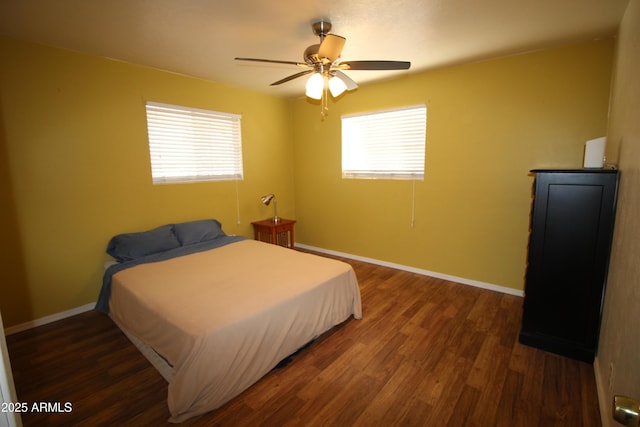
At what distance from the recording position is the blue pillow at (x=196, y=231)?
3.45m

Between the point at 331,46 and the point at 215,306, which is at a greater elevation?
the point at 331,46

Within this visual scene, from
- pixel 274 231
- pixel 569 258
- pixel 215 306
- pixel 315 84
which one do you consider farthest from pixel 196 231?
pixel 569 258

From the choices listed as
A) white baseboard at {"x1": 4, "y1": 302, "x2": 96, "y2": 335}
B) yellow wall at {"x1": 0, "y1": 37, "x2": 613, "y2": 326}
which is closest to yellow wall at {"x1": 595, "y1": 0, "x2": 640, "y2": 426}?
yellow wall at {"x1": 0, "y1": 37, "x2": 613, "y2": 326}

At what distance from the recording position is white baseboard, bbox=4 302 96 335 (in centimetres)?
261

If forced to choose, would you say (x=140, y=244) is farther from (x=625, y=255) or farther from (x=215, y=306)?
(x=625, y=255)

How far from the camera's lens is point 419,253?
12.6 feet

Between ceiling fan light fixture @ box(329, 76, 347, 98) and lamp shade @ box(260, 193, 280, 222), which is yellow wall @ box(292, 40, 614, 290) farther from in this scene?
ceiling fan light fixture @ box(329, 76, 347, 98)

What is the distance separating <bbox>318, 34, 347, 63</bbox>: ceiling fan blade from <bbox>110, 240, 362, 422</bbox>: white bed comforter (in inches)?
66.4

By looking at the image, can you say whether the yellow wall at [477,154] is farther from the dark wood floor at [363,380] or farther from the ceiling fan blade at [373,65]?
the ceiling fan blade at [373,65]

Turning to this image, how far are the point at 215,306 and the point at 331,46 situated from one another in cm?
189

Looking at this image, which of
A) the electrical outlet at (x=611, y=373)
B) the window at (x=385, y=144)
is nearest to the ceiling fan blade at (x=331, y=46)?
the window at (x=385, y=144)

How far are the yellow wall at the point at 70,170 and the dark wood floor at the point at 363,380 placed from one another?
509mm

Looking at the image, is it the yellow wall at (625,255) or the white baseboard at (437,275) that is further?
the white baseboard at (437,275)

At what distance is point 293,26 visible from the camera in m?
2.33
